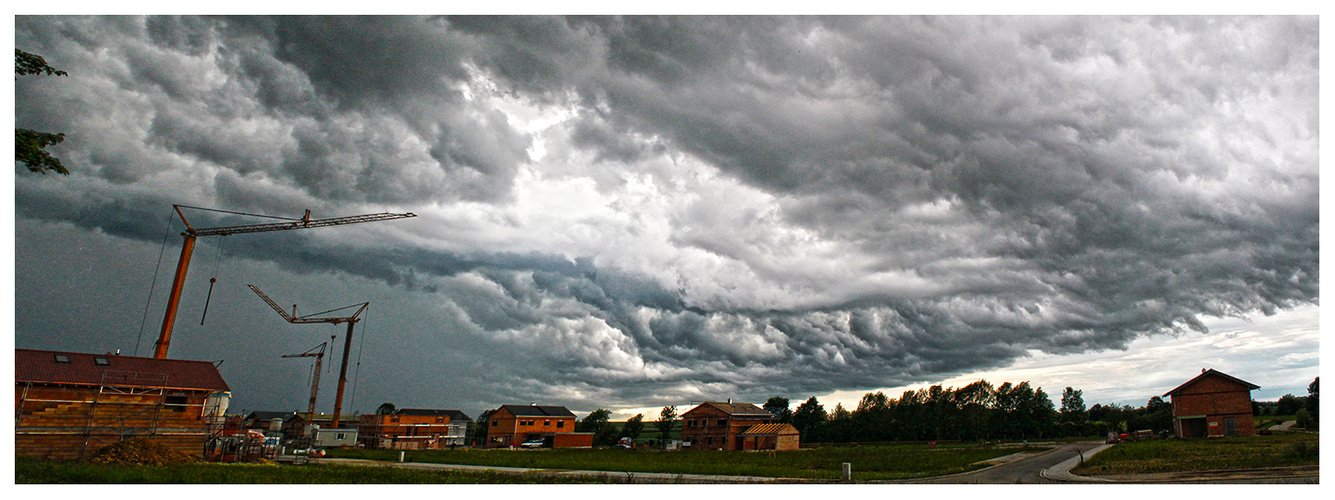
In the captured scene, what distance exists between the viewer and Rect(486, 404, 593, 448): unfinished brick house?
335ft

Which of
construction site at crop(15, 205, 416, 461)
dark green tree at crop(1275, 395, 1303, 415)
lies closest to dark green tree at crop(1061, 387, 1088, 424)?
dark green tree at crop(1275, 395, 1303, 415)

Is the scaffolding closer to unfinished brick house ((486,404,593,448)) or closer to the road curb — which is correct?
the road curb

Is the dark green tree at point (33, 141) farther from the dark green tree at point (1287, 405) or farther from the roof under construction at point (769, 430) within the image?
the dark green tree at point (1287, 405)

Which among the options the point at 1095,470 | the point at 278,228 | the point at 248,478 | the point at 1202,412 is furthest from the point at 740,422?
the point at 248,478

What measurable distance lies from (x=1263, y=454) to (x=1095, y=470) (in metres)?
7.85

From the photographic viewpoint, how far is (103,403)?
38469 millimetres

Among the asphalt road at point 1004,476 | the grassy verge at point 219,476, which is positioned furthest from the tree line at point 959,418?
the grassy verge at point 219,476

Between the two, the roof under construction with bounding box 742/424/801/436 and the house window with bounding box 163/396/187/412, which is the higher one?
the house window with bounding box 163/396/187/412

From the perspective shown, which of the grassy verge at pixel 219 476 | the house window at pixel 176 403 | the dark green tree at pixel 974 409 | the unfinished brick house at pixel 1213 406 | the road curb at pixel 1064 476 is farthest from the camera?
the dark green tree at pixel 974 409

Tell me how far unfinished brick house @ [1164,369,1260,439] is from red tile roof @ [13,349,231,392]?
87.6 meters

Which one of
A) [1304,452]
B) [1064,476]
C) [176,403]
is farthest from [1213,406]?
[176,403]

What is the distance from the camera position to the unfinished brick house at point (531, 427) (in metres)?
102

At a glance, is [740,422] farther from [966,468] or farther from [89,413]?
[89,413]

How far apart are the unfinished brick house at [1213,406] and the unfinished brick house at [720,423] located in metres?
49.6
